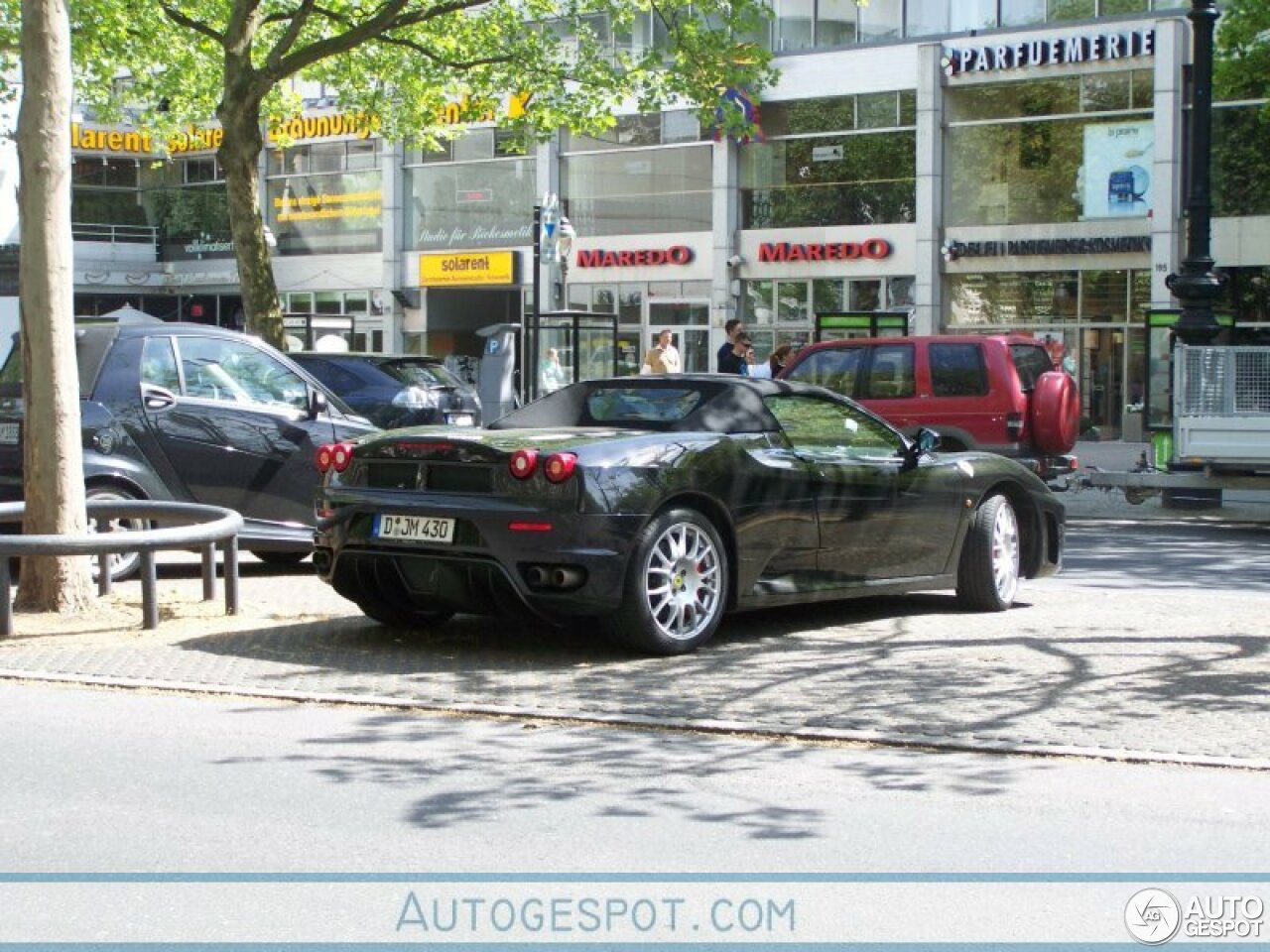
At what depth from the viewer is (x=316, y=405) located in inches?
488

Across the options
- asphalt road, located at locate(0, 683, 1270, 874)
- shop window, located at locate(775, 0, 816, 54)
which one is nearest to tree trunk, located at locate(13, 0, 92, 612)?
asphalt road, located at locate(0, 683, 1270, 874)

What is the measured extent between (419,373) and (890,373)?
516cm

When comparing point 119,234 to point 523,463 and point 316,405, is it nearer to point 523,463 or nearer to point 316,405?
point 316,405

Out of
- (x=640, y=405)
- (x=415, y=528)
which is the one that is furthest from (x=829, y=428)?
(x=415, y=528)

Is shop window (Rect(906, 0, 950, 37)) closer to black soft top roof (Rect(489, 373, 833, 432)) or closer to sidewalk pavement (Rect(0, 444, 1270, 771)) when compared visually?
sidewalk pavement (Rect(0, 444, 1270, 771))

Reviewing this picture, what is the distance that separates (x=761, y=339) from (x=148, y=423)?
26493mm

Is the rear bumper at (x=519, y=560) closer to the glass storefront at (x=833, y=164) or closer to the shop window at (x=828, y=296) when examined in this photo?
the glass storefront at (x=833, y=164)

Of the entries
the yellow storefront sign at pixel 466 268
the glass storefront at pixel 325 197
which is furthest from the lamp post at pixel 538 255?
the glass storefront at pixel 325 197

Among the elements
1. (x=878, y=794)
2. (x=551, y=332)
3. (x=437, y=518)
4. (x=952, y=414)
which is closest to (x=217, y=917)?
(x=878, y=794)

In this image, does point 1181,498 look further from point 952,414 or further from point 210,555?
point 210,555

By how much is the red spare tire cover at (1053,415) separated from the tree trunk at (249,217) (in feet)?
28.7

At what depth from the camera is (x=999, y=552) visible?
10.6m

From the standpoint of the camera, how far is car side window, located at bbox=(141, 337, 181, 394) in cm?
1179

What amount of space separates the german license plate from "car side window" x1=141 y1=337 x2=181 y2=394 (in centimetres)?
361
